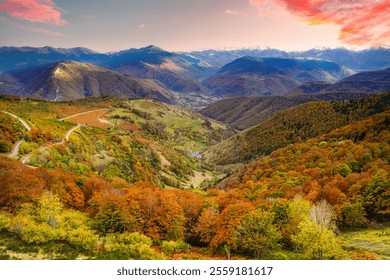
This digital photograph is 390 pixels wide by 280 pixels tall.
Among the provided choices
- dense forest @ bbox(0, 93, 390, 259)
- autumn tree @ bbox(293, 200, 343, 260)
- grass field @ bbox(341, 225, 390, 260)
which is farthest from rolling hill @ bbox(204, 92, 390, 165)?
autumn tree @ bbox(293, 200, 343, 260)

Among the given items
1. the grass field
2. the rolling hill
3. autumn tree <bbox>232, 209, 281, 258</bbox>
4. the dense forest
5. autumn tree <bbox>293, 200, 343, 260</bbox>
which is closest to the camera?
the dense forest

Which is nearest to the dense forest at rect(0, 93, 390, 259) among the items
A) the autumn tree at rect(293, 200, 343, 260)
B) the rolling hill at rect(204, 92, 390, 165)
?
the autumn tree at rect(293, 200, 343, 260)

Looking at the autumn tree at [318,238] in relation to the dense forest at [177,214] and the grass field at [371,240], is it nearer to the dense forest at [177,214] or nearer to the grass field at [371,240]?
the dense forest at [177,214]

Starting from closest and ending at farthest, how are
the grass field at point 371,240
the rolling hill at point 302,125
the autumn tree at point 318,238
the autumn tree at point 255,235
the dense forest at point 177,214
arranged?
the dense forest at point 177,214 < the autumn tree at point 318,238 < the grass field at point 371,240 < the autumn tree at point 255,235 < the rolling hill at point 302,125

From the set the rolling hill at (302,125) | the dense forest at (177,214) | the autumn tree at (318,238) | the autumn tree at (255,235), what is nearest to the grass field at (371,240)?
the dense forest at (177,214)

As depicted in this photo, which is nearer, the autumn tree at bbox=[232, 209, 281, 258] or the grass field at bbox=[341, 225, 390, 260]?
the grass field at bbox=[341, 225, 390, 260]

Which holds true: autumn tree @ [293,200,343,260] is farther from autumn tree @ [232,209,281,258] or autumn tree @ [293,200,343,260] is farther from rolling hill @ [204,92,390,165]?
rolling hill @ [204,92,390,165]

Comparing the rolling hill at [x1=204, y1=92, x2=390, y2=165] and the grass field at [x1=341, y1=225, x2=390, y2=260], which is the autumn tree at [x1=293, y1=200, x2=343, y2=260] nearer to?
the grass field at [x1=341, y1=225, x2=390, y2=260]

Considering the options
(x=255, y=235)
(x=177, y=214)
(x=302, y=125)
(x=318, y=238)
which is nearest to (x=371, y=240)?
(x=318, y=238)

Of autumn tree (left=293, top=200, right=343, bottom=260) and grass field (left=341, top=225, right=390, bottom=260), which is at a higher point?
autumn tree (left=293, top=200, right=343, bottom=260)

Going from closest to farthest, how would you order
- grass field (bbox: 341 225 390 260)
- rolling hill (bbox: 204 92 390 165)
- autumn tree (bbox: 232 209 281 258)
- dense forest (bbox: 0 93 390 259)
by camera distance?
dense forest (bbox: 0 93 390 259) < grass field (bbox: 341 225 390 260) < autumn tree (bbox: 232 209 281 258) < rolling hill (bbox: 204 92 390 165)
